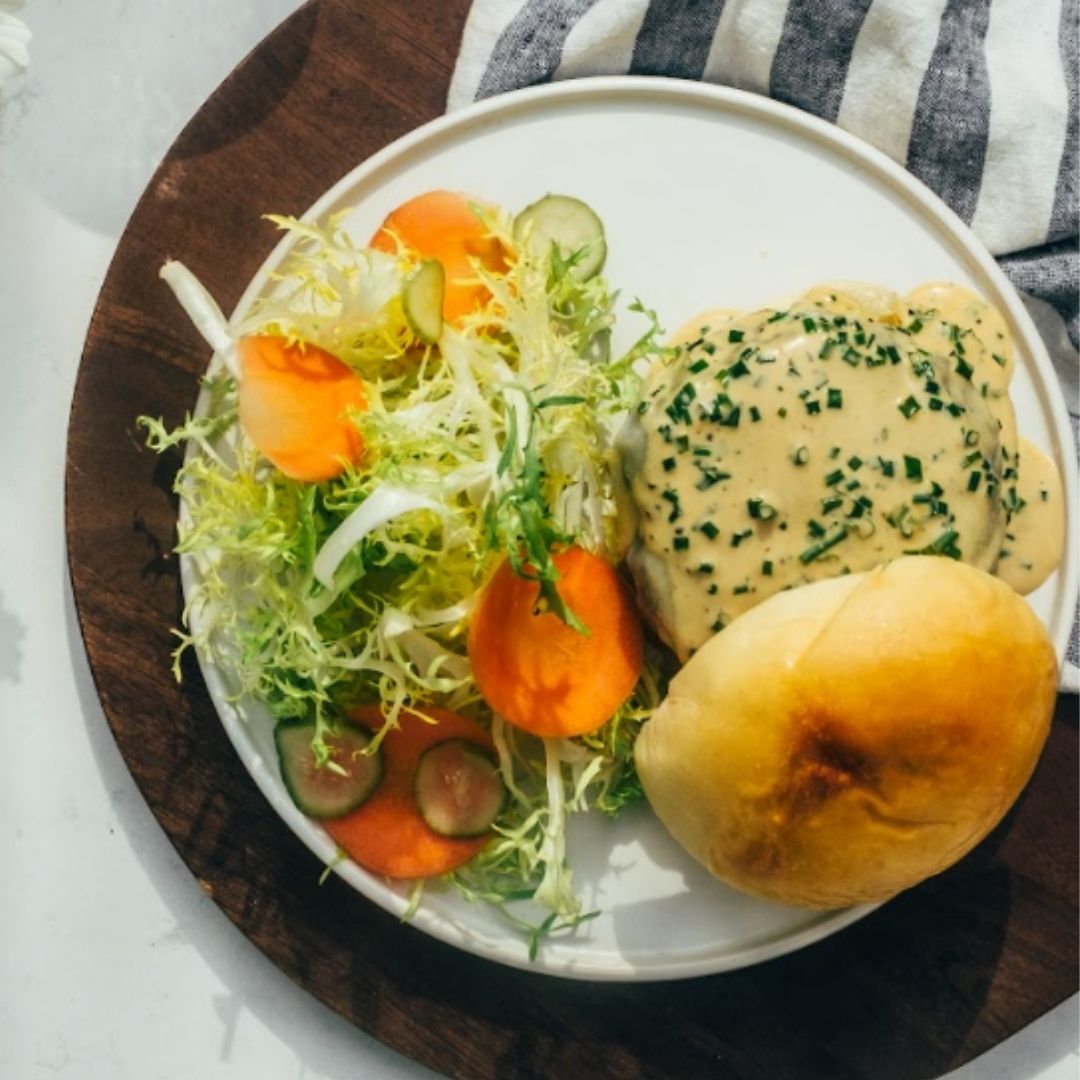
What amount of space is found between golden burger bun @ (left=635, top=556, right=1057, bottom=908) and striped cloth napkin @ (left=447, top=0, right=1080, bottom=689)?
2.70 feet

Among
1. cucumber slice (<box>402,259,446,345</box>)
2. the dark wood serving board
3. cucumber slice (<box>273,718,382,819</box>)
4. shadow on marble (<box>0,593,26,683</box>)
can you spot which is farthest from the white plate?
shadow on marble (<box>0,593,26,683</box>)

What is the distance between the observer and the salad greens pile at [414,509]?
8.66ft

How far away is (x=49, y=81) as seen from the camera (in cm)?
321

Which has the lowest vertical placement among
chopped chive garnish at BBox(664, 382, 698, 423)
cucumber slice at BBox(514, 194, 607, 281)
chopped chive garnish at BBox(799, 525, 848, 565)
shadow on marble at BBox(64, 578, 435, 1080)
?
shadow on marble at BBox(64, 578, 435, 1080)

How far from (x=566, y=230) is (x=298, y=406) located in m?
0.68

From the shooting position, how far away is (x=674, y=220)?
2855 millimetres

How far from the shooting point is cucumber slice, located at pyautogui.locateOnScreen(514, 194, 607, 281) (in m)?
2.77

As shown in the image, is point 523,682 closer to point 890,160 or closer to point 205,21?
point 890,160

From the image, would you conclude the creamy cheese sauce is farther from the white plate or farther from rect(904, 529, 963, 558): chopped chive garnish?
the white plate

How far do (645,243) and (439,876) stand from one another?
1414 millimetres

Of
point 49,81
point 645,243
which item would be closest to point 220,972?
point 645,243

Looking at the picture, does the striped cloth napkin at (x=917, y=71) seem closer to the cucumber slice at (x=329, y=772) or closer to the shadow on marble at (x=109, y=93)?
the shadow on marble at (x=109, y=93)

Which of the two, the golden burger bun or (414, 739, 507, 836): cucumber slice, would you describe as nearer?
the golden burger bun

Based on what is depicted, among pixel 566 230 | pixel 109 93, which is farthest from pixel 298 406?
pixel 109 93
